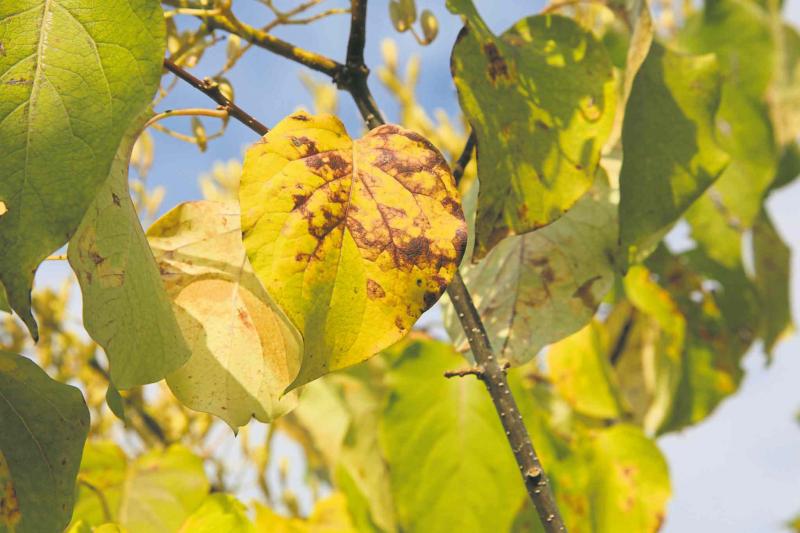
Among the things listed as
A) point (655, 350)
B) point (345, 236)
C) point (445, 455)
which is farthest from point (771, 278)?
point (345, 236)

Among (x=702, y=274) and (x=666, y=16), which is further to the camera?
(x=666, y=16)

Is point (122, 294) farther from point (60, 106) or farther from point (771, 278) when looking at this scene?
point (771, 278)

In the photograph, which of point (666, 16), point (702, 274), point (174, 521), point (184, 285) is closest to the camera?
point (184, 285)

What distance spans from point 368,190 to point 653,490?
1.70 feet

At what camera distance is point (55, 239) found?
278 mm

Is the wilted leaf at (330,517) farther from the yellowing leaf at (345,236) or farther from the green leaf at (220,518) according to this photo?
the yellowing leaf at (345,236)

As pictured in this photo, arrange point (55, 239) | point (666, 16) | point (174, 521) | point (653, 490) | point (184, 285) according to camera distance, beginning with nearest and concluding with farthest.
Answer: point (55, 239) → point (184, 285) → point (174, 521) → point (653, 490) → point (666, 16)

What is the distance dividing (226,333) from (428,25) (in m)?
0.25

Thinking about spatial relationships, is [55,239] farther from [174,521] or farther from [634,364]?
[634,364]

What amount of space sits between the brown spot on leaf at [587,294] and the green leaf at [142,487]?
0.32 metres

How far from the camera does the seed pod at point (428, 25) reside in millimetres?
525

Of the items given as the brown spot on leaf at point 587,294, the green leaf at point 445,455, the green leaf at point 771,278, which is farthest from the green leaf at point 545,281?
the green leaf at point 771,278

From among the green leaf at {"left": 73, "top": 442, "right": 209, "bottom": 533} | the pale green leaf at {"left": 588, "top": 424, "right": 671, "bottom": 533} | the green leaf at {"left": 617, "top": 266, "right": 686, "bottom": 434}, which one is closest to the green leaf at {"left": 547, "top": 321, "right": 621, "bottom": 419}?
the green leaf at {"left": 617, "top": 266, "right": 686, "bottom": 434}

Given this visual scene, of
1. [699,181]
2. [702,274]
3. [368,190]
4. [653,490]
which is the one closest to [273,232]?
[368,190]
